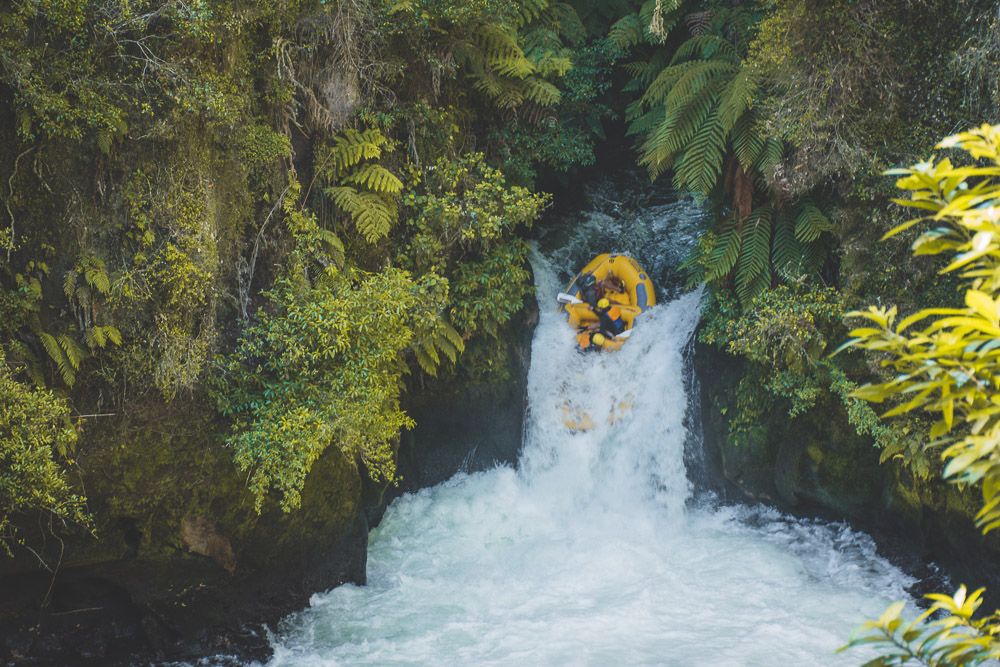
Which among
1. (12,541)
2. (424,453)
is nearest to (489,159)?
(424,453)

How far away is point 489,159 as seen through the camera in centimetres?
852

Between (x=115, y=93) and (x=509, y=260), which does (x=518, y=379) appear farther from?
(x=115, y=93)

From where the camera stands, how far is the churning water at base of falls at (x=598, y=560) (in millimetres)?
5973

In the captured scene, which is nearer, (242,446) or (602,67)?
(242,446)

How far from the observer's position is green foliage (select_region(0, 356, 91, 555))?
455 cm

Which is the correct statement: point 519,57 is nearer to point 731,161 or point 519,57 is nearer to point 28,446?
point 731,161

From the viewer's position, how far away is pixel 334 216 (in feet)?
22.5

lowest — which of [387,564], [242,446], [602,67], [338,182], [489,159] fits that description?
[387,564]

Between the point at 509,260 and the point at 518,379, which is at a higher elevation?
the point at 509,260

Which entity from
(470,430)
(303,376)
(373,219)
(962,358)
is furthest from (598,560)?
(962,358)

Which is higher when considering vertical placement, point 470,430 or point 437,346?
point 437,346

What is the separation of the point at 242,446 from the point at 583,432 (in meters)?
4.07

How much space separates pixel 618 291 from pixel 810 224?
2.65 meters

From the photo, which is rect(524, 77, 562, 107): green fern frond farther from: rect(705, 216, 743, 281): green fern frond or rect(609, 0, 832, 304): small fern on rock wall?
rect(705, 216, 743, 281): green fern frond
